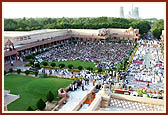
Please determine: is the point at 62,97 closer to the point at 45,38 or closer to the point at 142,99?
the point at 142,99

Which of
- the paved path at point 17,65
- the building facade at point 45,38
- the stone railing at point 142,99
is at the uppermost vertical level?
the building facade at point 45,38

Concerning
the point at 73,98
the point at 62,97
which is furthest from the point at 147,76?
the point at 62,97

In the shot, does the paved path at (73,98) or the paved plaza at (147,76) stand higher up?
the paved plaza at (147,76)

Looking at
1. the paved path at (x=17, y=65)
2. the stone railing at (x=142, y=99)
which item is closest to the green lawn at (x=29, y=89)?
the paved path at (x=17, y=65)

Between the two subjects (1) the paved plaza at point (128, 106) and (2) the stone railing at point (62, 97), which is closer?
(1) the paved plaza at point (128, 106)

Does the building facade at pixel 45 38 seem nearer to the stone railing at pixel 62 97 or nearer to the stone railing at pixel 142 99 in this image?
the stone railing at pixel 62 97

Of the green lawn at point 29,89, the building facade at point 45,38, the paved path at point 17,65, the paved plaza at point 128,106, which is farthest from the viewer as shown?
the building facade at point 45,38

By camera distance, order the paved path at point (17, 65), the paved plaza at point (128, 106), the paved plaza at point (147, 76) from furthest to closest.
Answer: the paved path at point (17, 65), the paved plaza at point (147, 76), the paved plaza at point (128, 106)

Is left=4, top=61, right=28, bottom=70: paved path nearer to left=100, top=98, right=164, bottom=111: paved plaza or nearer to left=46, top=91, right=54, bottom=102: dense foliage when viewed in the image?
left=46, top=91, right=54, bottom=102: dense foliage
